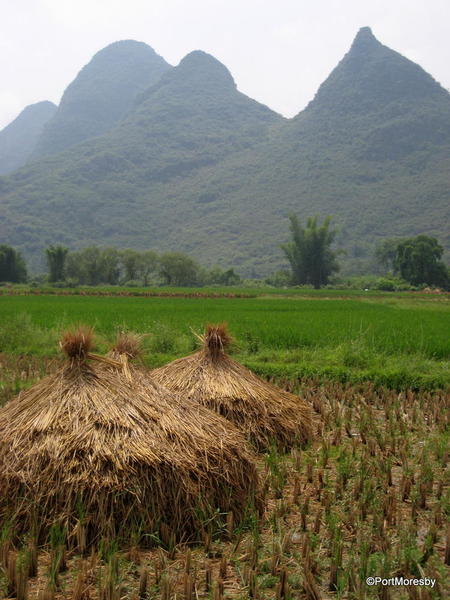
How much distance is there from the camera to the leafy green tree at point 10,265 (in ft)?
214

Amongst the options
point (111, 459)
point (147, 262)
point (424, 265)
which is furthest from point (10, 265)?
point (111, 459)

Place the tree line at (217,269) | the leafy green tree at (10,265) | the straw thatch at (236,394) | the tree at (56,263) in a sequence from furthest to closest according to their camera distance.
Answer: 1. the leafy green tree at (10,265)
2. the tree at (56,263)
3. the tree line at (217,269)
4. the straw thatch at (236,394)

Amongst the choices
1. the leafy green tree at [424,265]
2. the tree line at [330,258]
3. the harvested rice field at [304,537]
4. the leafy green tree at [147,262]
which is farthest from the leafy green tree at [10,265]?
the harvested rice field at [304,537]

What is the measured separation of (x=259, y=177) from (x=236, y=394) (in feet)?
360

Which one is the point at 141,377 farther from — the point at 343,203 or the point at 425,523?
the point at 343,203

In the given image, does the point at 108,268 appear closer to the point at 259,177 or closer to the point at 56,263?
the point at 56,263

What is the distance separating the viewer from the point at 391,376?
9.12m

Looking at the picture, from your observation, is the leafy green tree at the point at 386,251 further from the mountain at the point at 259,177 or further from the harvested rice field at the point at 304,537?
the harvested rice field at the point at 304,537

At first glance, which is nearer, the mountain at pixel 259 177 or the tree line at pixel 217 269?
the tree line at pixel 217 269

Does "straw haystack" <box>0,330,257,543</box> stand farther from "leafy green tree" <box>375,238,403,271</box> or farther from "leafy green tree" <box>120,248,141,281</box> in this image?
"leafy green tree" <box>375,238,403,271</box>

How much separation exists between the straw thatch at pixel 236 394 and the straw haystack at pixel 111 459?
4.30 ft

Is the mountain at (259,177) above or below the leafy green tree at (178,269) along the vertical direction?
above

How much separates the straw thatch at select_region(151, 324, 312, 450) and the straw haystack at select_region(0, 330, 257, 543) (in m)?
1.31

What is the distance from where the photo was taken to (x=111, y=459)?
3.45 metres
